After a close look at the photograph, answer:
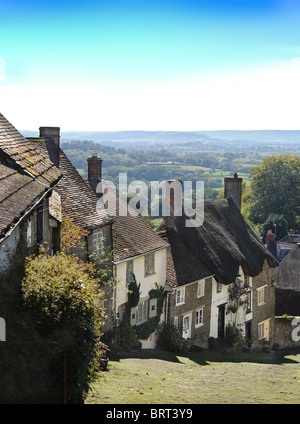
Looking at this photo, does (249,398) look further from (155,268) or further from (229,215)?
(229,215)

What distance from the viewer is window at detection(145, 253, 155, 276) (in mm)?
Answer: 28781

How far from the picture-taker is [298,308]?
42.9 meters

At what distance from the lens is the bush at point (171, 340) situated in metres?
29.0

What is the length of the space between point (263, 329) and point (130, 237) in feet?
49.3

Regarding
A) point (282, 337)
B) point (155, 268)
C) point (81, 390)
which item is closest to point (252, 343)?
point (282, 337)

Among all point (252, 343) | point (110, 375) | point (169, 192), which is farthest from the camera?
point (252, 343)

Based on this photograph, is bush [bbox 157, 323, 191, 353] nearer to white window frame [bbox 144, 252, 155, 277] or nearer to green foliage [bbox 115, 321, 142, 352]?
white window frame [bbox 144, 252, 155, 277]

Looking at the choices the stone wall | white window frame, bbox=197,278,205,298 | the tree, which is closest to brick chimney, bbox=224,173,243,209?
the stone wall

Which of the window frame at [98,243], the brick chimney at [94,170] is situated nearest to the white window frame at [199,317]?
the brick chimney at [94,170]

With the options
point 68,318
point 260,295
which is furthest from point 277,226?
point 68,318

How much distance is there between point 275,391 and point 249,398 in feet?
7.79

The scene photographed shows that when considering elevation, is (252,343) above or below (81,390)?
below

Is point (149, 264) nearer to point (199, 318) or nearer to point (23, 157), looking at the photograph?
point (199, 318)

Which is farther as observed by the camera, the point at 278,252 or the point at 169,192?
the point at 278,252
